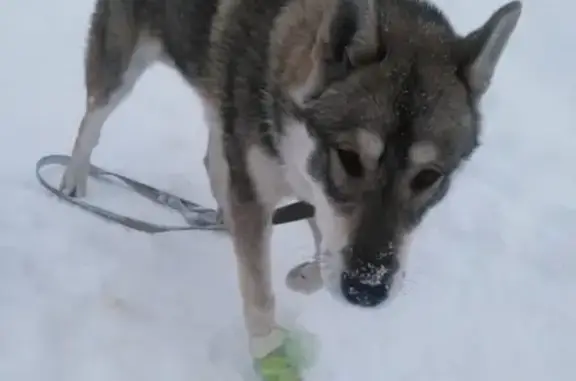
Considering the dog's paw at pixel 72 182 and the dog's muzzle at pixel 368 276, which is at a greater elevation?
the dog's muzzle at pixel 368 276

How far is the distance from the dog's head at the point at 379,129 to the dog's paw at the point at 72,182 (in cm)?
154

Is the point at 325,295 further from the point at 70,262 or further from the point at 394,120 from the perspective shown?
the point at 394,120

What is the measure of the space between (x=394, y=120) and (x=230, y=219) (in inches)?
32.7

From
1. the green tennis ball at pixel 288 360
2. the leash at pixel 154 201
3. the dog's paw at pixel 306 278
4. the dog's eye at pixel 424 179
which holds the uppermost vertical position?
the dog's eye at pixel 424 179

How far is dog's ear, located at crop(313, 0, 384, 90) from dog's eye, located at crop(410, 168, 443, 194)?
33cm

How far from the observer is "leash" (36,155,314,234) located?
10.5 ft

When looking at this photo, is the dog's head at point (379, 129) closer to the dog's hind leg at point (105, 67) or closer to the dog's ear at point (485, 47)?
the dog's ear at point (485, 47)

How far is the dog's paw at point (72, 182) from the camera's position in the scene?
3.53 m

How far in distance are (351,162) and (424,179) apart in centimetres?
21

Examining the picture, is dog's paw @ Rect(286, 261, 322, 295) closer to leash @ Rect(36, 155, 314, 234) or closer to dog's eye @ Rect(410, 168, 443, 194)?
leash @ Rect(36, 155, 314, 234)

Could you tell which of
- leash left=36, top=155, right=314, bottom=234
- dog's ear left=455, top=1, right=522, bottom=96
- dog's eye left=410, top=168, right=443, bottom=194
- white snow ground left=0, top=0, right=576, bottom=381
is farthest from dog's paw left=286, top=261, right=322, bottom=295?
dog's ear left=455, top=1, right=522, bottom=96

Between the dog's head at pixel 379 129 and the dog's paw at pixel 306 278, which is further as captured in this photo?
the dog's paw at pixel 306 278

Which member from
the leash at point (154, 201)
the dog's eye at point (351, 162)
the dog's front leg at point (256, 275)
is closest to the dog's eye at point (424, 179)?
the dog's eye at point (351, 162)

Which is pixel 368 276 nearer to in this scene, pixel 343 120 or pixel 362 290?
pixel 362 290
